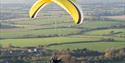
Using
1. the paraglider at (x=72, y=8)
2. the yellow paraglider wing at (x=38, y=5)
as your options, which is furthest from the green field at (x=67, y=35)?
the paraglider at (x=72, y=8)

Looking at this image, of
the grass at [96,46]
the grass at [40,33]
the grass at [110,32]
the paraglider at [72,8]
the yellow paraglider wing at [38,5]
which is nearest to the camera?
the paraglider at [72,8]

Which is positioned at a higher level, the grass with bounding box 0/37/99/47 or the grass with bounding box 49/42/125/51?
the grass with bounding box 0/37/99/47

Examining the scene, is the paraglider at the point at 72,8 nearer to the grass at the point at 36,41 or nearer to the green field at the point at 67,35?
the green field at the point at 67,35

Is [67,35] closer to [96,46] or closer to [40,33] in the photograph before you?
[40,33]

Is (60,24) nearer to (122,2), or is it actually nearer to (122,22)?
(122,22)

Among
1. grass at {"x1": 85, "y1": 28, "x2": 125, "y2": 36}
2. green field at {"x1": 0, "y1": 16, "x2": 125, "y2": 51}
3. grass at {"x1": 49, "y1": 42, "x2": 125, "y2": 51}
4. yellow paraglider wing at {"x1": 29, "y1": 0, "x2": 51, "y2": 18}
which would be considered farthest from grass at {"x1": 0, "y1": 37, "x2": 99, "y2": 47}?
yellow paraglider wing at {"x1": 29, "y1": 0, "x2": 51, "y2": 18}

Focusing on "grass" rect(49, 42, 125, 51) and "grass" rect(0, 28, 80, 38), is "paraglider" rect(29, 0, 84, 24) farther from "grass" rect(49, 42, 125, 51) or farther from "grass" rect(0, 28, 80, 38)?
"grass" rect(0, 28, 80, 38)

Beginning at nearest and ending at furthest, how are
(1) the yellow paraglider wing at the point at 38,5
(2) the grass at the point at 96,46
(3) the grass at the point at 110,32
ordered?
1. (1) the yellow paraglider wing at the point at 38,5
2. (2) the grass at the point at 96,46
3. (3) the grass at the point at 110,32

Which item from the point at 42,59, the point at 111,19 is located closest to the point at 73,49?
the point at 42,59

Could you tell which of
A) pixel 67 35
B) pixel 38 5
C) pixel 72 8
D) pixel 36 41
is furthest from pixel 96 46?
pixel 72 8

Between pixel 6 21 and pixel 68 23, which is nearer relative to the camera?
pixel 68 23

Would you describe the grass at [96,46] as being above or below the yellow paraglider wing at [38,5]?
below
